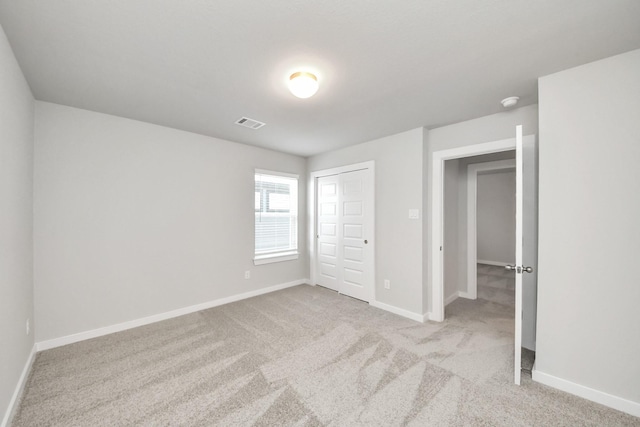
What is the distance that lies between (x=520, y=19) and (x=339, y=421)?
105 inches

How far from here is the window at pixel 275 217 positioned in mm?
4188

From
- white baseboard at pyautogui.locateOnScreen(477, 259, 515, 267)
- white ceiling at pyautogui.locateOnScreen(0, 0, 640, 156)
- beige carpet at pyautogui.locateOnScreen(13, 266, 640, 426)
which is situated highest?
white ceiling at pyautogui.locateOnScreen(0, 0, 640, 156)

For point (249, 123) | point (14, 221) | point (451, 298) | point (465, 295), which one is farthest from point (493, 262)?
point (14, 221)

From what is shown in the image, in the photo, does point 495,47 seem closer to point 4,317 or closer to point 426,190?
point 426,190

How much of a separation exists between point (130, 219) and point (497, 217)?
8.05m

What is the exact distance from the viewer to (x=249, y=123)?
3.03 meters

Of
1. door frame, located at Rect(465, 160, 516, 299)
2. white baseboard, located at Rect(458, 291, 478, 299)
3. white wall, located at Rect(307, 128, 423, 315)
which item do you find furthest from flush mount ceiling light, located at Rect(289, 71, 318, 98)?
white baseboard, located at Rect(458, 291, 478, 299)

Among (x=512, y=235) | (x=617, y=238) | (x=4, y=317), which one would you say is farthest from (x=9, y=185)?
(x=512, y=235)

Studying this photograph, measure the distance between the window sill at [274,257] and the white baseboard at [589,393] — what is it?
135 inches

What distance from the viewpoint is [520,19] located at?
142 cm

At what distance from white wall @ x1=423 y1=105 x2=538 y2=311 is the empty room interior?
2 cm

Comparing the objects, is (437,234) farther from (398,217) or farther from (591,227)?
(591,227)

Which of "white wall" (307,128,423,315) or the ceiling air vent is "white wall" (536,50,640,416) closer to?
"white wall" (307,128,423,315)

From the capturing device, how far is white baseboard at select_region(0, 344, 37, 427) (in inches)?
60.9
